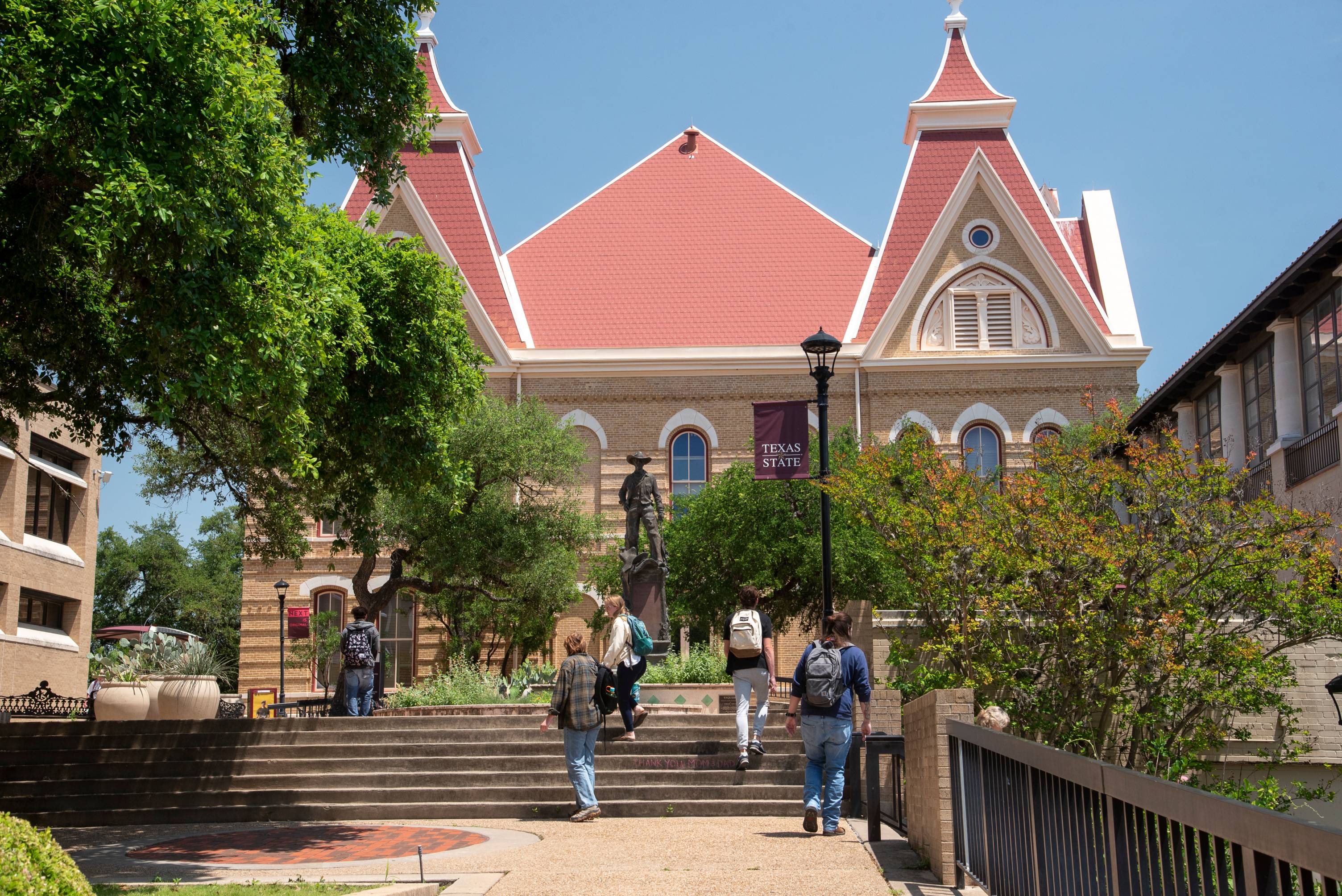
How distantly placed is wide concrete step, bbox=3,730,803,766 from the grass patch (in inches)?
257

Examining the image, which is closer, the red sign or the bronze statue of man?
the bronze statue of man

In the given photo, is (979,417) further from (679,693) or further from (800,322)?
(679,693)

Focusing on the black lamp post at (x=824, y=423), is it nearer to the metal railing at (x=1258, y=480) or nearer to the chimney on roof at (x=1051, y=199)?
the metal railing at (x=1258, y=480)

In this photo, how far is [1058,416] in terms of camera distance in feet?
107

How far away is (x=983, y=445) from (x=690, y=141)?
1504cm

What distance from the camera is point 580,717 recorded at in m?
11.2

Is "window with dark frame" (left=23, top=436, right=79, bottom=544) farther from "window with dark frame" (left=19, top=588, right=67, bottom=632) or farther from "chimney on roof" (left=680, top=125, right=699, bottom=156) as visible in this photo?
"chimney on roof" (left=680, top=125, right=699, bottom=156)

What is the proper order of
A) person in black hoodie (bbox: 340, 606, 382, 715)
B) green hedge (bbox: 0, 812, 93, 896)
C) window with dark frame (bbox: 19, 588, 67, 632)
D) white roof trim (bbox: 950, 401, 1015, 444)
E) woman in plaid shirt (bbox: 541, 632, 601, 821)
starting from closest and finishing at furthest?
green hedge (bbox: 0, 812, 93, 896) < woman in plaid shirt (bbox: 541, 632, 601, 821) < person in black hoodie (bbox: 340, 606, 382, 715) < window with dark frame (bbox: 19, 588, 67, 632) < white roof trim (bbox: 950, 401, 1015, 444)

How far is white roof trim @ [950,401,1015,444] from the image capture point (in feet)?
108

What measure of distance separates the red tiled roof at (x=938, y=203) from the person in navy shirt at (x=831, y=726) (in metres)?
24.4

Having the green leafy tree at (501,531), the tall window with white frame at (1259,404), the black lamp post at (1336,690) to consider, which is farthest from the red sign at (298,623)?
the black lamp post at (1336,690)

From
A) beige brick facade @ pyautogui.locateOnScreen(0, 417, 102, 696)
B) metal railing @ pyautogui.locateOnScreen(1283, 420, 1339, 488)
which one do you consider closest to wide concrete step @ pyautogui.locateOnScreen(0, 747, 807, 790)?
metal railing @ pyautogui.locateOnScreen(1283, 420, 1339, 488)

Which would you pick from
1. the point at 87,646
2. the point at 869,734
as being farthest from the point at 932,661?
the point at 87,646

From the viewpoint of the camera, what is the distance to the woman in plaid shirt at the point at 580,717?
11.3 m
